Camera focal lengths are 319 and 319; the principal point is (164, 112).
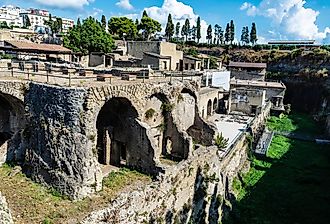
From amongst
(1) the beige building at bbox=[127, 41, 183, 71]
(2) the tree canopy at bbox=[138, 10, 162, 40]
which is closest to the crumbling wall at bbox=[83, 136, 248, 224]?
(1) the beige building at bbox=[127, 41, 183, 71]

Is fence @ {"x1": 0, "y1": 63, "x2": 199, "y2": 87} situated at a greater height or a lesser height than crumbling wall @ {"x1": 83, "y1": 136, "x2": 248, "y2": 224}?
greater

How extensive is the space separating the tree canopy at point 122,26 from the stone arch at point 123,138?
2195 inches

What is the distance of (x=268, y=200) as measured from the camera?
68.3 ft

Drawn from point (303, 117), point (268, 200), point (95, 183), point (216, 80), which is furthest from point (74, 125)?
point (303, 117)

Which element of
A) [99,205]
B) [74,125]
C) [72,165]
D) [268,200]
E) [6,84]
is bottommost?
[268,200]

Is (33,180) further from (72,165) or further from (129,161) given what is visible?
(129,161)

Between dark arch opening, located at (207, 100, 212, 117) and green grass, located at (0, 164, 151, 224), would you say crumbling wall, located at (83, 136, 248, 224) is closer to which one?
green grass, located at (0, 164, 151, 224)

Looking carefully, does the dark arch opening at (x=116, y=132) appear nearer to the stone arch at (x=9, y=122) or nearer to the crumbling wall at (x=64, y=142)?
the crumbling wall at (x=64, y=142)

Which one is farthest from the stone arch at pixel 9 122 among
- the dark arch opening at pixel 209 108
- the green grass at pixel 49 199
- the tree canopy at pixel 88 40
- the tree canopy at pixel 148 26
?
the tree canopy at pixel 148 26

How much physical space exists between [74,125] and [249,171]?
1588 centimetres

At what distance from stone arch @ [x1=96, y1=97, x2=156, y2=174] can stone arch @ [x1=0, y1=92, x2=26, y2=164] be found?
4.37 meters

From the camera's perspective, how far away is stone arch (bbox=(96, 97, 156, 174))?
17.5 m

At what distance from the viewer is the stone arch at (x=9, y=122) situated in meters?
17.4

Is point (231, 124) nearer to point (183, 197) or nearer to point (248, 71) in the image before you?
point (183, 197)
